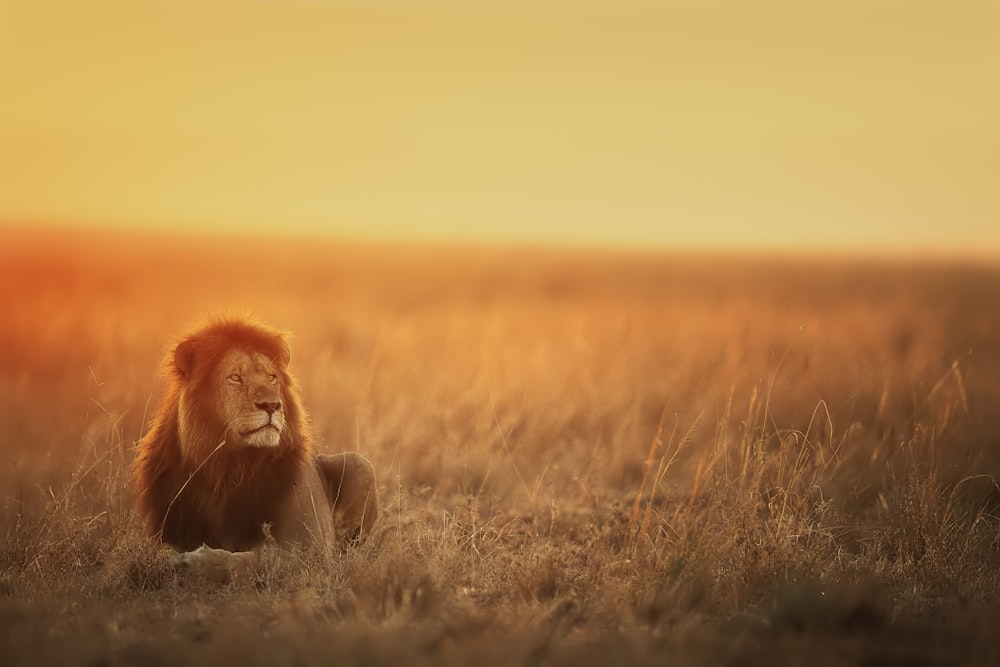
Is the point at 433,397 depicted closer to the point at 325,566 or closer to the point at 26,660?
the point at 325,566

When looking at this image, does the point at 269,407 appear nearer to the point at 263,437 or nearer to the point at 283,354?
the point at 263,437

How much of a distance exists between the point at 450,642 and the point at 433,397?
754cm

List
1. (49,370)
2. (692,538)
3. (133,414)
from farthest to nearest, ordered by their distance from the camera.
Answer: (49,370)
(133,414)
(692,538)

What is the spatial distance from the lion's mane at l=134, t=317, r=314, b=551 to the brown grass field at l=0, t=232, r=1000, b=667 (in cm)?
29

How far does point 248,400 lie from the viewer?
627 centimetres

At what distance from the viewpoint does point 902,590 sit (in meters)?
6.46

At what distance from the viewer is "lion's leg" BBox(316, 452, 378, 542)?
23.4 feet

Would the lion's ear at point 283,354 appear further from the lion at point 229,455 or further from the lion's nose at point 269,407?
the lion's nose at point 269,407

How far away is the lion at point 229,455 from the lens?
6.29 m

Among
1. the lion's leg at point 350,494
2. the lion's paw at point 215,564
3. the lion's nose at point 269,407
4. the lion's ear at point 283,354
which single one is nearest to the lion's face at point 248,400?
the lion's nose at point 269,407

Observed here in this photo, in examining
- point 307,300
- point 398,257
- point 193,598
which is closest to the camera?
point 193,598

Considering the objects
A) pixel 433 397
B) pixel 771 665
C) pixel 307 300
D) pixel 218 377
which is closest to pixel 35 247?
pixel 307 300

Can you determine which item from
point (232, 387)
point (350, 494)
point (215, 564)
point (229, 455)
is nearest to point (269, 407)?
point (232, 387)

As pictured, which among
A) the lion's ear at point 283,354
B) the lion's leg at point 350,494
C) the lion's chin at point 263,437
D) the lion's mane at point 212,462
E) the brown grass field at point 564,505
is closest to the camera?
the brown grass field at point 564,505
